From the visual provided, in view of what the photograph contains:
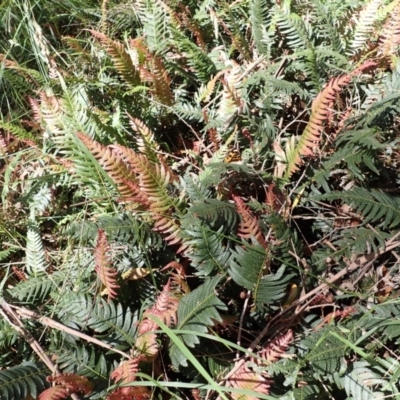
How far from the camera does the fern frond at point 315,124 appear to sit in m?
1.95

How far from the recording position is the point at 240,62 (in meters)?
2.57

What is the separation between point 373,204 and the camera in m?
1.82

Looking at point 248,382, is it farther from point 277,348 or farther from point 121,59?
point 121,59

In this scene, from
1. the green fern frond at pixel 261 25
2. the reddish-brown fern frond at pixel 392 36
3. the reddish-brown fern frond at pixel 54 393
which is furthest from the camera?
the green fern frond at pixel 261 25

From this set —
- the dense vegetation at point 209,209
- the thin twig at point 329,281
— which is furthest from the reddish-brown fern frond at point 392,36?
the thin twig at point 329,281

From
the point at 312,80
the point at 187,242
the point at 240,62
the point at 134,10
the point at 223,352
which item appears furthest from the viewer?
the point at 134,10

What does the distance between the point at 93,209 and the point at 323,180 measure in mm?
959

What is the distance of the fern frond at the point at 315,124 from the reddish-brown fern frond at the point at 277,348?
596mm

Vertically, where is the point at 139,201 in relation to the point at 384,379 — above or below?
above

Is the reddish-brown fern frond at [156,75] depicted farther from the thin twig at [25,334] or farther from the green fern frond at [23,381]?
the green fern frond at [23,381]

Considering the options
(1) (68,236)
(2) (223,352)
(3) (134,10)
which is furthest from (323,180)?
(3) (134,10)

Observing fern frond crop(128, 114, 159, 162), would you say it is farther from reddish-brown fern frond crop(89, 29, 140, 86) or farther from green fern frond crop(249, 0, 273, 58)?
green fern frond crop(249, 0, 273, 58)

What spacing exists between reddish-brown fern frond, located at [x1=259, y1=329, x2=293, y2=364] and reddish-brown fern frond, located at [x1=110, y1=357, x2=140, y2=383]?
0.38 metres

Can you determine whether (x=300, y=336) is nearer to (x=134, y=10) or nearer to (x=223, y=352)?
(x=223, y=352)
